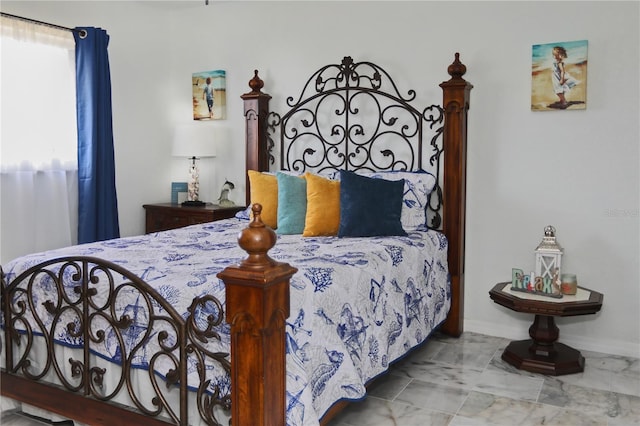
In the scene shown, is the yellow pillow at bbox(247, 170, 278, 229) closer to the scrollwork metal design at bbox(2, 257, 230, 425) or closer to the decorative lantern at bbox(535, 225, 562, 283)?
the scrollwork metal design at bbox(2, 257, 230, 425)

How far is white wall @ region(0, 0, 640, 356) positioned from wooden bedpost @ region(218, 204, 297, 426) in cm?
213

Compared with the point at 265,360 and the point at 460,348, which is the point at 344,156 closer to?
the point at 460,348

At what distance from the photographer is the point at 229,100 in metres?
4.57

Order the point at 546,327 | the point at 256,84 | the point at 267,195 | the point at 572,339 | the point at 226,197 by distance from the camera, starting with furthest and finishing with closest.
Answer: the point at 226,197 < the point at 256,84 < the point at 267,195 < the point at 572,339 < the point at 546,327

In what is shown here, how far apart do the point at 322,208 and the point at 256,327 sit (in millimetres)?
1601

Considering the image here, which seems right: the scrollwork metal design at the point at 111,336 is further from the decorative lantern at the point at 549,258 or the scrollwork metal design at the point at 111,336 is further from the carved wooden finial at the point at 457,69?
the carved wooden finial at the point at 457,69

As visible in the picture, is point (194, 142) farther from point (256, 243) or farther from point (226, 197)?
point (256, 243)

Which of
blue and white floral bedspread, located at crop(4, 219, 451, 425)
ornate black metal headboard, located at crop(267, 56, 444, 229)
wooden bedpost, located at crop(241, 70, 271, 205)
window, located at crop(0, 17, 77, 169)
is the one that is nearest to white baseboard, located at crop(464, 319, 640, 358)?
blue and white floral bedspread, located at crop(4, 219, 451, 425)

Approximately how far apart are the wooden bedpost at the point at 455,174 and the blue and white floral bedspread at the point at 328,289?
0.09 m

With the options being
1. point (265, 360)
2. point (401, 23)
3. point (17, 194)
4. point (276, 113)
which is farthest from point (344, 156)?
point (265, 360)

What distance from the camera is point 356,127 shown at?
13.1ft

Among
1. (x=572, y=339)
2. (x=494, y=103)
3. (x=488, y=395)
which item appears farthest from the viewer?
(x=494, y=103)

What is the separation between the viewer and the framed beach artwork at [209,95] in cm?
457

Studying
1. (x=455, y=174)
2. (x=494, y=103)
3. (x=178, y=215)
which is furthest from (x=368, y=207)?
(x=178, y=215)
